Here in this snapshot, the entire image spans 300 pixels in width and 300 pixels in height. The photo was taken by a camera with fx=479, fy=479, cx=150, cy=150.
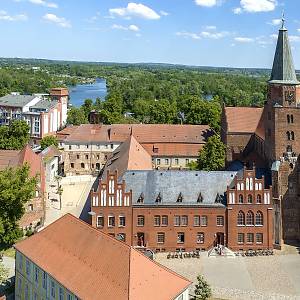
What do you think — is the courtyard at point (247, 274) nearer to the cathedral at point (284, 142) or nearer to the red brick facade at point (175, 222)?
the red brick facade at point (175, 222)

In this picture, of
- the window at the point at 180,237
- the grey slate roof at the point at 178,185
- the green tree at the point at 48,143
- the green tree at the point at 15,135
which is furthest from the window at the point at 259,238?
the green tree at the point at 15,135

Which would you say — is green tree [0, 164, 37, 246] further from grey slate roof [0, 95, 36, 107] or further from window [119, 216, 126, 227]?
grey slate roof [0, 95, 36, 107]

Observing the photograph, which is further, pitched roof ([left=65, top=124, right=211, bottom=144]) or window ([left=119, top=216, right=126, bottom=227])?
pitched roof ([left=65, top=124, right=211, bottom=144])

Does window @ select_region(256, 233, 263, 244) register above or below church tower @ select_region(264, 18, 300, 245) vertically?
below

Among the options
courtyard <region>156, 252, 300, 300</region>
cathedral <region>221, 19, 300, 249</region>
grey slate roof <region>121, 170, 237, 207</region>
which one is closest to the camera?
courtyard <region>156, 252, 300, 300</region>

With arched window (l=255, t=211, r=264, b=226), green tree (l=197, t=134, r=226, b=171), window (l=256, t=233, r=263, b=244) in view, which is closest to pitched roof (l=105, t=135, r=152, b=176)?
green tree (l=197, t=134, r=226, b=171)

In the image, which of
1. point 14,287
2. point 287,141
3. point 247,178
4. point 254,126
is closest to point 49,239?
point 14,287

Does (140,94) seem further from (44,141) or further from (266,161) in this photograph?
(266,161)
